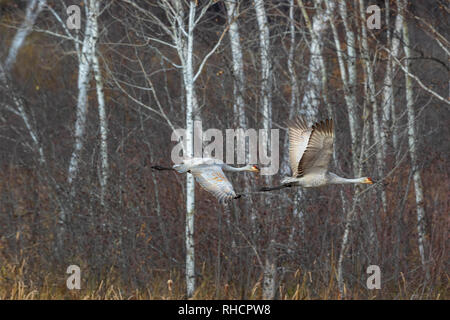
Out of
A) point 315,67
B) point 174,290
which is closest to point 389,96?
point 315,67

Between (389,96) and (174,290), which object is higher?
(389,96)

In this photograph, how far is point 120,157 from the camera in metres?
12.3

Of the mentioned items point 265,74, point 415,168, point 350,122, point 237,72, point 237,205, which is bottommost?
point 237,205

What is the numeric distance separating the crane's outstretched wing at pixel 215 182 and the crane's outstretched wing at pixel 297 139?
0.91m

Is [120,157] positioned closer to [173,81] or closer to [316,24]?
[316,24]

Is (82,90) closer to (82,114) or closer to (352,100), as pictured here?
(82,114)

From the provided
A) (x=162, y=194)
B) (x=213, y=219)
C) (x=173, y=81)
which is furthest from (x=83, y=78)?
(x=173, y=81)

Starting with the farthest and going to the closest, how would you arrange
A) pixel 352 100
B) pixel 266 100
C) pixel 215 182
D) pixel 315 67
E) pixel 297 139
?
pixel 315 67 < pixel 266 100 < pixel 352 100 < pixel 297 139 < pixel 215 182

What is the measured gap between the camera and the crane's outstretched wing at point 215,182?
7.76 m

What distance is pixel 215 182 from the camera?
8.07 m

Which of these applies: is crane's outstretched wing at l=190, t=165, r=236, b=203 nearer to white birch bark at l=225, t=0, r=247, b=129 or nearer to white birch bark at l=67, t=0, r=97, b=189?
white birch bark at l=225, t=0, r=247, b=129

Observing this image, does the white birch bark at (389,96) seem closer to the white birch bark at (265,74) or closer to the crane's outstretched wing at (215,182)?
the white birch bark at (265,74)

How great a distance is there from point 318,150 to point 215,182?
1100 millimetres

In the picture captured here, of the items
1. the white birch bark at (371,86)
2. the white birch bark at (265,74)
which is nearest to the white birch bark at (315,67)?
the white birch bark at (265,74)
